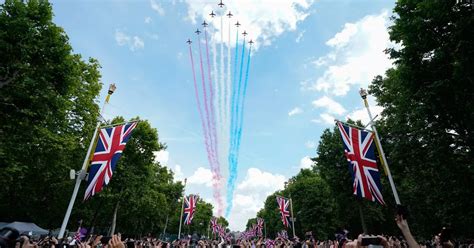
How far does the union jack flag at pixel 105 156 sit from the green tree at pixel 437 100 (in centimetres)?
1691

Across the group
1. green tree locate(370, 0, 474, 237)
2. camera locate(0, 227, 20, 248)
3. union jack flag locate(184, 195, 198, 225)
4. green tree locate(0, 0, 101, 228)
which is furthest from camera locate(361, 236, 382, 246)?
union jack flag locate(184, 195, 198, 225)

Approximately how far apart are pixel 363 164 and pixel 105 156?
1223cm

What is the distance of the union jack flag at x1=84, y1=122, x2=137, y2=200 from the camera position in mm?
13430

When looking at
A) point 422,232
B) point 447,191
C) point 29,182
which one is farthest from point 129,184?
point 422,232

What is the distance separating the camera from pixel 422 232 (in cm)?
3453

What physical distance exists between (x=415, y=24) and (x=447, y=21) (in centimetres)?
150

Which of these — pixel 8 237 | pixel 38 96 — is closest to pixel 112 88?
pixel 38 96

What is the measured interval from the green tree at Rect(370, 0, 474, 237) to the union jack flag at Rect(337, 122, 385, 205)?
580 cm

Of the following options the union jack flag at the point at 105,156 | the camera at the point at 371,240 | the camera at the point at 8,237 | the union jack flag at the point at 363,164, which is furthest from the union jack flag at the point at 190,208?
the camera at the point at 8,237

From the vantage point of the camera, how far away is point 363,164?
13922mm

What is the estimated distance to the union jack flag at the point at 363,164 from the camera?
1357 centimetres

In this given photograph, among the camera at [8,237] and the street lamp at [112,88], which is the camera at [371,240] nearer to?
the camera at [8,237]

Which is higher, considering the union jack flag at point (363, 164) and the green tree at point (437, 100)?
the green tree at point (437, 100)

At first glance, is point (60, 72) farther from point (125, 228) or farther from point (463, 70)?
point (125, 228)
